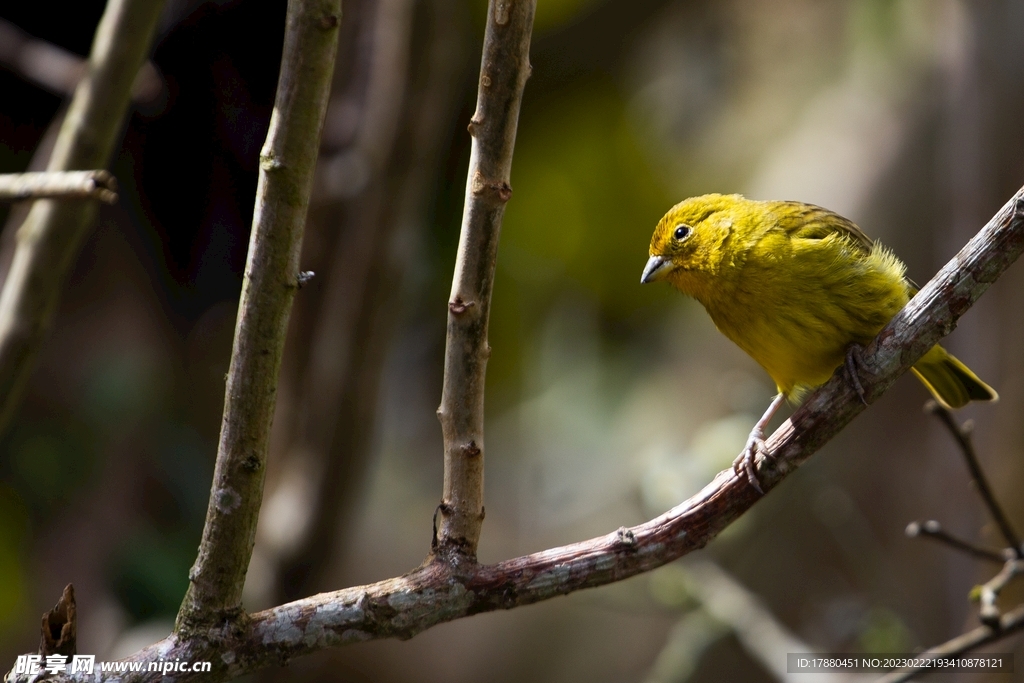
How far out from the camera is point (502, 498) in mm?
6410

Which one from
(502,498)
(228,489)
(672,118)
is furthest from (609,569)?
(672,118)

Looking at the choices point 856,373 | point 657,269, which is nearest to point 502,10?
point 856,373

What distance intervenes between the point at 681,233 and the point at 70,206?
2104 millimetres

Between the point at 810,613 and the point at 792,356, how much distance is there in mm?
2669

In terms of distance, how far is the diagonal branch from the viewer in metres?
1.96

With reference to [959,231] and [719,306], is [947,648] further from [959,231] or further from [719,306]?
[959,231]

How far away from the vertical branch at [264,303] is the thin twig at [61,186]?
34cm

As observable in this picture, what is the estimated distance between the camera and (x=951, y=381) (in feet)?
10.7

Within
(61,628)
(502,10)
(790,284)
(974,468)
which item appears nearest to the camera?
(502,10)

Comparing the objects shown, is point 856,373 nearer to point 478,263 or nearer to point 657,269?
point 478,263

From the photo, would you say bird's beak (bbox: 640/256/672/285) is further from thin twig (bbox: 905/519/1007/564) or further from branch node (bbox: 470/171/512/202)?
branch node (bbox: 470/171/512/202)

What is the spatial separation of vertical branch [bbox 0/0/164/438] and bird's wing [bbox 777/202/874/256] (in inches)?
87.2

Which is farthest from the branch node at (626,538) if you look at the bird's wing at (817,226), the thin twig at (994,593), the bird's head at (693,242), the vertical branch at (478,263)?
the bird's wing at (817,226)

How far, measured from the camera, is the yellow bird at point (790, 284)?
294 cm
